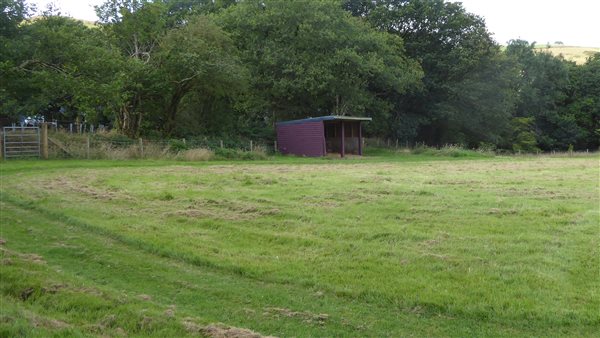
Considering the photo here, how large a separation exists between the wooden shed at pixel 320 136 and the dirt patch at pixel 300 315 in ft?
97.1

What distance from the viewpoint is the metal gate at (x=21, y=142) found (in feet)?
82.6

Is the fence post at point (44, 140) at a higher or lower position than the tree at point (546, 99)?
lower

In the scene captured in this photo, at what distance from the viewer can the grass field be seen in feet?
17.6

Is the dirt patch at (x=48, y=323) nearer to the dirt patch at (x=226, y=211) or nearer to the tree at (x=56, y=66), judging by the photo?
the dirt patch at (x=226, y=211)

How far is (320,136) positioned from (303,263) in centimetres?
2819

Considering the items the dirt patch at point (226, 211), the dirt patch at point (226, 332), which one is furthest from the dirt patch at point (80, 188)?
the dirt patch at point (226, 332)

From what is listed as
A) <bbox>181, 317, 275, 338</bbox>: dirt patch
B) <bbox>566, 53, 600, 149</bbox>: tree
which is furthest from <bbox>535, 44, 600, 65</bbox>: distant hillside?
<bbox>181, 317, 275, 338</bbox>: dirt patch

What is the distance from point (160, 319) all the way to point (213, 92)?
107ft

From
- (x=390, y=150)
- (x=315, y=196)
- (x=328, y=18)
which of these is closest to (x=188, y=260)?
(x=315, y=196)

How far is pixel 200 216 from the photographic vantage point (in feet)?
34.4

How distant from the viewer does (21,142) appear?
83.8 ft

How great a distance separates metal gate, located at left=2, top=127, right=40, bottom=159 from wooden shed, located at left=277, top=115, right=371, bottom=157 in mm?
17018

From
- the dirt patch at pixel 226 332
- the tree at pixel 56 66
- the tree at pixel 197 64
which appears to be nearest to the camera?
the dirt patch at pixel 226 332


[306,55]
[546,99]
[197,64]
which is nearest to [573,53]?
[546,99]
